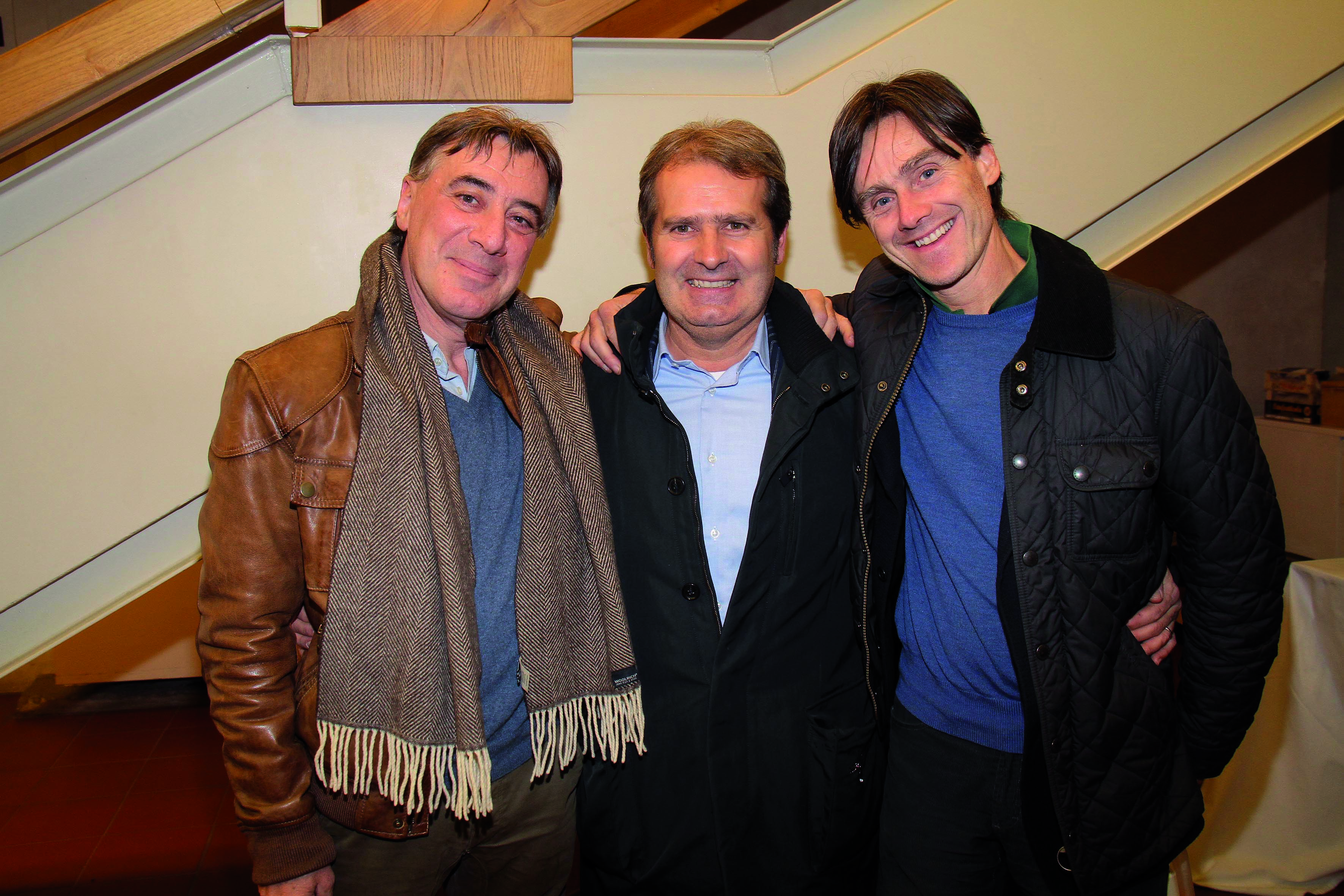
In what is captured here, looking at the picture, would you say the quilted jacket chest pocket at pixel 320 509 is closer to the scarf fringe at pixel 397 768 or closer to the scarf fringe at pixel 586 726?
the scarf fringe at pixel 397 768

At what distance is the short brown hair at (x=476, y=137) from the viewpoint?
5.08ft

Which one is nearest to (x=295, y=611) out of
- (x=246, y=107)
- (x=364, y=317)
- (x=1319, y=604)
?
(x=364, y=317)

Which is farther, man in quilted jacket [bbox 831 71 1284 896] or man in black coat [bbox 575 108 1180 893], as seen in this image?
man in black coat [bbox 575 108 1180 893]

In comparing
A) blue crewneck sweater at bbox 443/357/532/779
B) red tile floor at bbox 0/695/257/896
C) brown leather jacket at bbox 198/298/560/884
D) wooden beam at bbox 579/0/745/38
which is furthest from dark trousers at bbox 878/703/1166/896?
red tile floor at bbox 0/695/257/896

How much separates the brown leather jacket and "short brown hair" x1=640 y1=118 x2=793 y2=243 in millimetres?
750

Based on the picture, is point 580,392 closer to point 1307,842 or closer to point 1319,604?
point 1319,604

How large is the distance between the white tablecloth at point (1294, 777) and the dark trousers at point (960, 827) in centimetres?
141

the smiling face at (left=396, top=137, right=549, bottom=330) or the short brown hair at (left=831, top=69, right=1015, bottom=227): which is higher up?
the short brown hair at (left=831, top=69, right=1015, bottom=227)

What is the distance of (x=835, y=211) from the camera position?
2.16m

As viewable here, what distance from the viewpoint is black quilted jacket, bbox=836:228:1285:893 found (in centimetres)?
139

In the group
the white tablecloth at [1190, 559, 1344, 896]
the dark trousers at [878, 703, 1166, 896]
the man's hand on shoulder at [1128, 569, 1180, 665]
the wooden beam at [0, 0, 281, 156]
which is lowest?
the white tablecloth at [1190, 559, 1344, 896]

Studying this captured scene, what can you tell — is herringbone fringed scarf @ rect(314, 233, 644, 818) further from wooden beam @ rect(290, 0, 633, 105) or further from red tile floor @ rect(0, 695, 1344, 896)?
red tile floor @ rect(0, 695, 1344, 896)

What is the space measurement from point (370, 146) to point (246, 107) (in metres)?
0.27

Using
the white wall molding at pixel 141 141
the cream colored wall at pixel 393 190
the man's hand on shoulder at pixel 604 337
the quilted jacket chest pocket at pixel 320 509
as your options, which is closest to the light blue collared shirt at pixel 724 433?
the man's hand on shoulder at pixel 604 337
